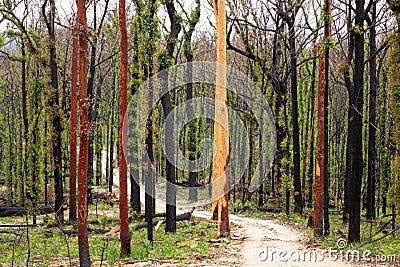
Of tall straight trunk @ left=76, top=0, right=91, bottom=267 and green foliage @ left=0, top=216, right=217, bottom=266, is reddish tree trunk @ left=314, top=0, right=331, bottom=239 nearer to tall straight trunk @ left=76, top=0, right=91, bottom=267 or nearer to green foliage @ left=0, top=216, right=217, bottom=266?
green foliage @ left=0, top=216, right=217, bottom=266

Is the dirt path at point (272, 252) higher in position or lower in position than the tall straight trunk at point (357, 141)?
lower

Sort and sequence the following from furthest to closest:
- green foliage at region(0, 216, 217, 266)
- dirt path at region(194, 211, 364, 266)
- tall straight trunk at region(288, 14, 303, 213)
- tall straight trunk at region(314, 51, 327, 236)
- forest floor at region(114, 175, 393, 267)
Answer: tall straight trunk at region(288, 14, 303, 213) < tall straight trunk at region(314, 51, 327, 236) < green foliage at region(0, 216, 217, 266) < dirt path at region(194, 211, 364, 266) < forest floor at region(114, 175, 393, 267)

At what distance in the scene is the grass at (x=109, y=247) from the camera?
34.5 ft

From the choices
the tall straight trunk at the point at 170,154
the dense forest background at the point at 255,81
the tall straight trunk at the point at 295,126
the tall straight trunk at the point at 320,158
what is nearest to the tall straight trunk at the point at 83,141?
the dense forest background at the point at 255,81

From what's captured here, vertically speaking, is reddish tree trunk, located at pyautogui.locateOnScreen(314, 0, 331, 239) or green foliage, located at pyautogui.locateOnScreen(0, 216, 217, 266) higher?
reddish tree trunk, located at pyautogui.locateOnScreen(314, 0, 331, 239)

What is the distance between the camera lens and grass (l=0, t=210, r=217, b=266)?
1051cm

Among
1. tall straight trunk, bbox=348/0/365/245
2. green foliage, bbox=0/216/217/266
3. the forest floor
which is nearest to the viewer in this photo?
the forest floor

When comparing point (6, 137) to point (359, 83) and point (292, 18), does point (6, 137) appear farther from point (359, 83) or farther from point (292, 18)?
point (359, 83)

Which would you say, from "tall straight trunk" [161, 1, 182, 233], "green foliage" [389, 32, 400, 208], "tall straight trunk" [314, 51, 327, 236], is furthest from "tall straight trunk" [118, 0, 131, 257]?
"green foliage" [389, 32, 400, 208]

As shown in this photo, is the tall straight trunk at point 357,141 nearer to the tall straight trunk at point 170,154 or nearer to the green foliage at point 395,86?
the green foliage at point 395,86

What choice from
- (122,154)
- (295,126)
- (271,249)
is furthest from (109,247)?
(295,126)

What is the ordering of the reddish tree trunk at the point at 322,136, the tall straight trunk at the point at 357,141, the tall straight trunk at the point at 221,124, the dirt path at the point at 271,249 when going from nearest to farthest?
1. the dirt path at the point at 271,249
2. the tall straight trunk at the point at 357,141
3. the reddish tree trunk at the point at 322,136
4. the tall straight trunk at the point at 221,124

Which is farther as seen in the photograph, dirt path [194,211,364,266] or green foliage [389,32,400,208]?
green foliage [389,32,400,208]

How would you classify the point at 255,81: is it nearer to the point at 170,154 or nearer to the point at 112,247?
the point at 170,154
